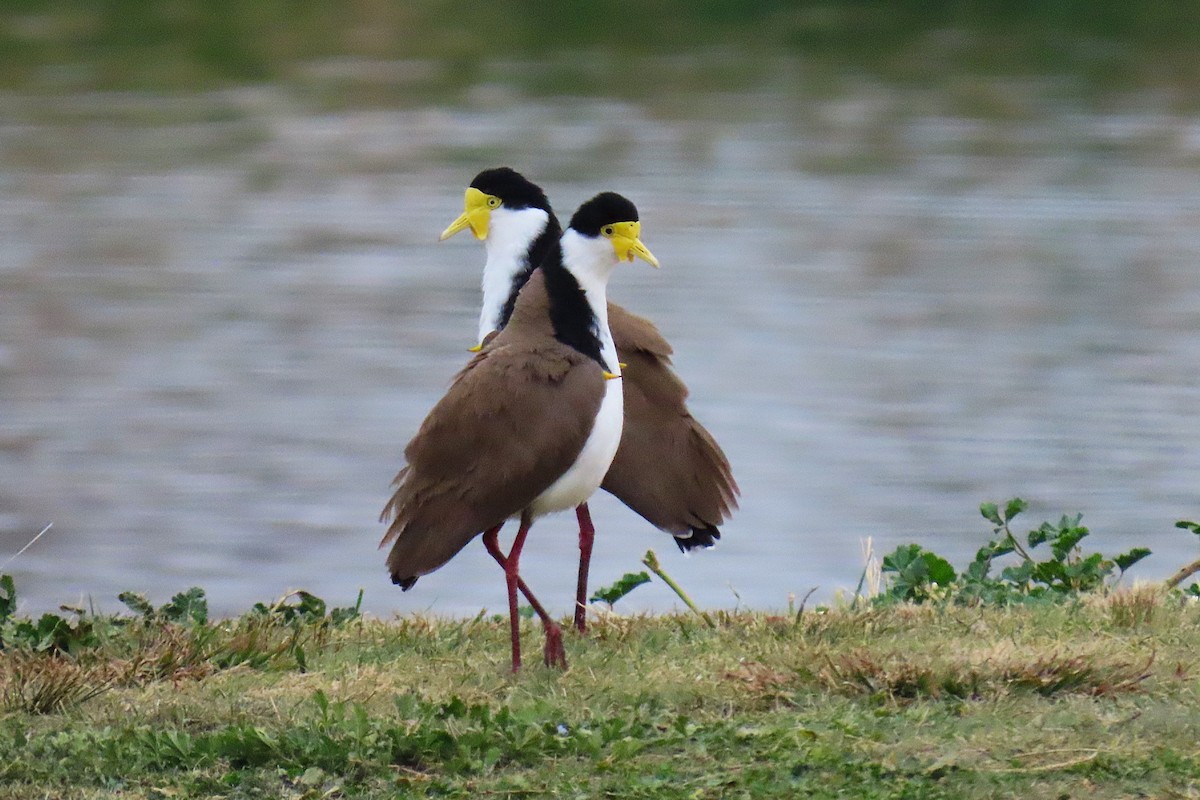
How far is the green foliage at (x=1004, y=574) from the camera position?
6379 mm

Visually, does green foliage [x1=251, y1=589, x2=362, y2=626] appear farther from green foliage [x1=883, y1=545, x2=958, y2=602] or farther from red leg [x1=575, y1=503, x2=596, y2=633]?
green foliage [x1=883, y1=545, x2=958, y2=602]

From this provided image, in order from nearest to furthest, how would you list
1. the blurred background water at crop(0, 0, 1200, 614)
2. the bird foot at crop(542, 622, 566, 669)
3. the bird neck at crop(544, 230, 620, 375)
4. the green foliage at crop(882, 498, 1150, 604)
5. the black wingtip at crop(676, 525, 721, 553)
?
the bird foot at crop(542, 622, 566, 669)
the bird neck at crop(544, 230, 620, 375)
the green foliage at crop(882, 498, 1150, 604)
the black wingtip at crop(676, 525, 721, 553)
the blurred background water at crop(0, 0, 1200, 614)

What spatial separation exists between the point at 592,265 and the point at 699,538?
4.49ft

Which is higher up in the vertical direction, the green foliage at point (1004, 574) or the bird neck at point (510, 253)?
the bird neck at point (510, 253)

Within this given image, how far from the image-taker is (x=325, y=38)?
23828mm

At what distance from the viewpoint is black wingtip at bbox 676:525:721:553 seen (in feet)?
22.7

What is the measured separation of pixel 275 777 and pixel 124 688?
3.19 feet

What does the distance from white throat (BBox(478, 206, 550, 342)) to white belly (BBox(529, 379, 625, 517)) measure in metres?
1.68

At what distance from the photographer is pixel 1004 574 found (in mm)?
6621

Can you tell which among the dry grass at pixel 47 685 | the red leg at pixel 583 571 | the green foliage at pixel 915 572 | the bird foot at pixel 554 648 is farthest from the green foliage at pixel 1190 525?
the dry grass at pixel 47 685

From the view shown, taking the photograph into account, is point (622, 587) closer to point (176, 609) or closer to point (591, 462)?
point (591, 462)

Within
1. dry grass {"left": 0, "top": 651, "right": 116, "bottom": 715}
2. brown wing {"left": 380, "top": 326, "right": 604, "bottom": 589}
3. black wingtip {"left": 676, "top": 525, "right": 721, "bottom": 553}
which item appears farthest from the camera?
black wingtip {"left": 676, "top": 525, "right": 721, "bottom": 553}

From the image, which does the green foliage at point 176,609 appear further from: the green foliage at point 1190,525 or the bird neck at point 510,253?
the green foliage at point 1190,525

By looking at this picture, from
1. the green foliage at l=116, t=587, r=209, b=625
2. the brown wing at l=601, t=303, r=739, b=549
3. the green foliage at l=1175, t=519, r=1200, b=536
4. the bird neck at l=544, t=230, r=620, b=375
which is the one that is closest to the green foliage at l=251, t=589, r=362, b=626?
the green foliage at l=116, t=587, r=209, b=625
